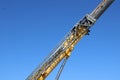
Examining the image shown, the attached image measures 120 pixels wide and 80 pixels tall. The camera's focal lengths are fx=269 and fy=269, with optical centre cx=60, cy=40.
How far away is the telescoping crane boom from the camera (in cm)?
2091

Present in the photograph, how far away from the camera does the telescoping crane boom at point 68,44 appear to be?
2091 cm

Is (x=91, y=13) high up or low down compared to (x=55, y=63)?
up

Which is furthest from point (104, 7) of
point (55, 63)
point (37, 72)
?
point (37, 72)

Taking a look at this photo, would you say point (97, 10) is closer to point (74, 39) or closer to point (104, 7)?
point (104, 7)

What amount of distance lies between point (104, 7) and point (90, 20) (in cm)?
154

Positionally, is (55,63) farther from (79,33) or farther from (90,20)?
(90,20)

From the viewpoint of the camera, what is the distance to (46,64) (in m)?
21.0

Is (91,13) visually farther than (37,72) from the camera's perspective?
Yes

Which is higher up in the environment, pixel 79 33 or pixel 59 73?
pixel 79 33

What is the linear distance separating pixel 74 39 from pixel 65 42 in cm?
79

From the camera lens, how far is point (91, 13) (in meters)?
22.2

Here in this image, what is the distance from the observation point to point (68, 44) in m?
21.5

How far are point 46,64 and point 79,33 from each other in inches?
147

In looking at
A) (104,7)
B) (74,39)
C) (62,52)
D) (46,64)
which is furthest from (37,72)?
(104,7)
